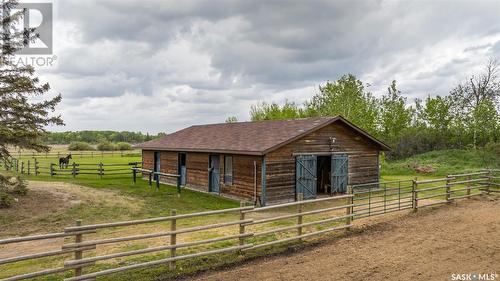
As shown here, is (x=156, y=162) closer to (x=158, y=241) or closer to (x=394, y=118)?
(x=158, y=241)

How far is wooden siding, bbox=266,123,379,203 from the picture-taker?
1602cm

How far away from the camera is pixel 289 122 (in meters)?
20.3

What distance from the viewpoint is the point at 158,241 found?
389 inches

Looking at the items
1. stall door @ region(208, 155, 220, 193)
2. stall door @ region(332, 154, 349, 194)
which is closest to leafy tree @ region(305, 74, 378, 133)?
stall door @ region(332, 154, 349, 194)

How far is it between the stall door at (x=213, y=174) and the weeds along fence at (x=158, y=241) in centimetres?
526

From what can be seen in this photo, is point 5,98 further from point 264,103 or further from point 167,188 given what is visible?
point 264,103

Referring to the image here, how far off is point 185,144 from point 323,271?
1562 cm

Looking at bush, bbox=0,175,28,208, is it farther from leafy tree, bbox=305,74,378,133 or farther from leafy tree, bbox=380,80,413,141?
leafy tree, bbox=380,80,413,141

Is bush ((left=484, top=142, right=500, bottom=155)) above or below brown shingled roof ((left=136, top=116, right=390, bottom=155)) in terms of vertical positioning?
below

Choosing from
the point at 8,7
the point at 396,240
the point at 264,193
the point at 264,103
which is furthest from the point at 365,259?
A: the point at 264,103

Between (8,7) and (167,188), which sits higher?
(8,7)

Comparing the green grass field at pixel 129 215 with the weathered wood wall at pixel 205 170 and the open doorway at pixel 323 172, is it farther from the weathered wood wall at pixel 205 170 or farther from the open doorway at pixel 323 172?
the open doorway at pixel 323 172

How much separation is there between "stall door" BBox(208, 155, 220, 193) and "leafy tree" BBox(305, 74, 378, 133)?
21.3 metres

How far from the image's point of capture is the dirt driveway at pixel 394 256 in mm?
7371
